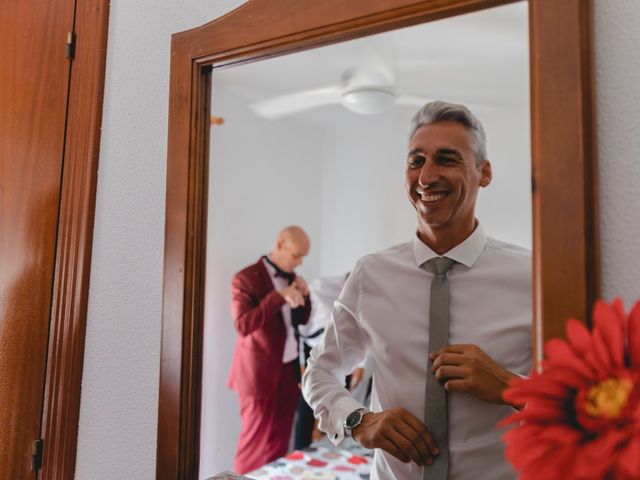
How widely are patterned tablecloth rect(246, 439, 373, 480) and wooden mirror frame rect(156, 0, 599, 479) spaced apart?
16 cm

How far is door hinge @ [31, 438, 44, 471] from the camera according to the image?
1.09 meters

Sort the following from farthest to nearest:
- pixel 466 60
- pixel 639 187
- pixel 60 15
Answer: pixel 60 15 → pixel 466 60 → pixel 639 187

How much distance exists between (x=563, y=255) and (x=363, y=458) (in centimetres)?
40

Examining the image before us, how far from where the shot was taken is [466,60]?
0.74 meters

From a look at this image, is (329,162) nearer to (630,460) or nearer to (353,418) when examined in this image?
(353,418)

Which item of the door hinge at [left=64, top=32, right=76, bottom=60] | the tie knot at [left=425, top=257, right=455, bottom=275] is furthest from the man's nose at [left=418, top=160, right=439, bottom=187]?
the door hinge at [left=64, top=32, right=76, bottom=60]

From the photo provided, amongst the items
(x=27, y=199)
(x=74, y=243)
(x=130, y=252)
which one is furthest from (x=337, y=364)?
(x=27, y=199)

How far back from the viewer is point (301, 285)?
2.86 ft

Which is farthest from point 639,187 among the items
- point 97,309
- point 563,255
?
point 97,309

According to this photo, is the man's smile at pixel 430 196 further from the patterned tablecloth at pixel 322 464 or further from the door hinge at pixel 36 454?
the door hinge at pixel 36 454

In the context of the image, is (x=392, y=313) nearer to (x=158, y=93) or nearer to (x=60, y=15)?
(x=158, y=93)

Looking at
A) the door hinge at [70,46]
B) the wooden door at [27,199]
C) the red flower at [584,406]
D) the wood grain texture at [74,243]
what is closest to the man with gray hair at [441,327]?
the red flower at [584,406]

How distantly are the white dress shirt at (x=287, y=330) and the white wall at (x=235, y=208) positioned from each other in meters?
0.05

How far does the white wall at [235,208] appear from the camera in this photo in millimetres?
904
